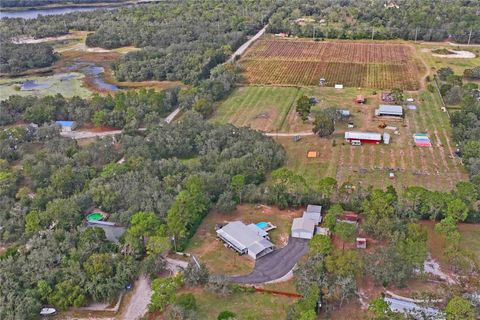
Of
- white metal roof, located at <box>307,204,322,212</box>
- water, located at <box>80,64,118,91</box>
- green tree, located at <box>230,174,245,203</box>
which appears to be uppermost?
green tree, located at <box>230,174,245,203</box>

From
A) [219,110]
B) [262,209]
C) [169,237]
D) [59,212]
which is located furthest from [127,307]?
[219,110]

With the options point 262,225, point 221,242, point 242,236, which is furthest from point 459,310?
point 221,242

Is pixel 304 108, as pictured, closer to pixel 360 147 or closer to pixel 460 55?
pixel 360 147

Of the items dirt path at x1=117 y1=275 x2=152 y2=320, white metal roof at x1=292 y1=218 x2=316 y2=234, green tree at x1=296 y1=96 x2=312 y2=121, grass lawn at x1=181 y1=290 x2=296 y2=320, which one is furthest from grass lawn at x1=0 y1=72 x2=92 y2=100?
grass lawn at x1=181 y1=290 x2=296 y2=320

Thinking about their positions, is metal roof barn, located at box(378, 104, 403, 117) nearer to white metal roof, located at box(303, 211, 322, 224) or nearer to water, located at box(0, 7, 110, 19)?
white metal roof, located at box(303, 211, 322, 224)

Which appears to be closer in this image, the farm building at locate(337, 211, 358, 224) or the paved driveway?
the paved driveway

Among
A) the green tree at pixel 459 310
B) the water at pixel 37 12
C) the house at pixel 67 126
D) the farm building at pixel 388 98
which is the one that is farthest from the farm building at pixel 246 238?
the water at pixel 37 12

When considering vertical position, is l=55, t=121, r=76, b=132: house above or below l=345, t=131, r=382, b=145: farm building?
above
